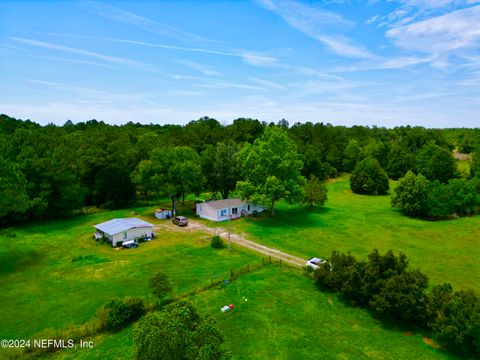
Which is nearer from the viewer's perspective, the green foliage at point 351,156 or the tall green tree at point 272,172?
the tall green tree at point 272,172

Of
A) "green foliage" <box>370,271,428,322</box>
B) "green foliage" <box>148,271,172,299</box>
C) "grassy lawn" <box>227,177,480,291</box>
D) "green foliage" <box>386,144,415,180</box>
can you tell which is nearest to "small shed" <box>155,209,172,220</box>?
"grassy lawn" <box>227,177,480,291</box>

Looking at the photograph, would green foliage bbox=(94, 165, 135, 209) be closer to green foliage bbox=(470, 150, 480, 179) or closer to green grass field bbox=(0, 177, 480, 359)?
green grass field bbox=(0, 177, 480, 359)

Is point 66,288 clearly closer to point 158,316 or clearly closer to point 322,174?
point 158,316

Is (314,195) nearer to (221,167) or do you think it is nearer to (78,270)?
(221,167)

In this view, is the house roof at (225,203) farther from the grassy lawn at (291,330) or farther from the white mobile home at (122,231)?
the grassy lawn at (291,330)

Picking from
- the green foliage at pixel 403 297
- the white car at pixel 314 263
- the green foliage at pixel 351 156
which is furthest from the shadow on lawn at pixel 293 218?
the green foliage at pixel 351 156

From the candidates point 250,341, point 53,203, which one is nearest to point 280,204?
point 53,203

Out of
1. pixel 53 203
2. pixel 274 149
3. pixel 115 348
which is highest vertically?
pixel 274 149
